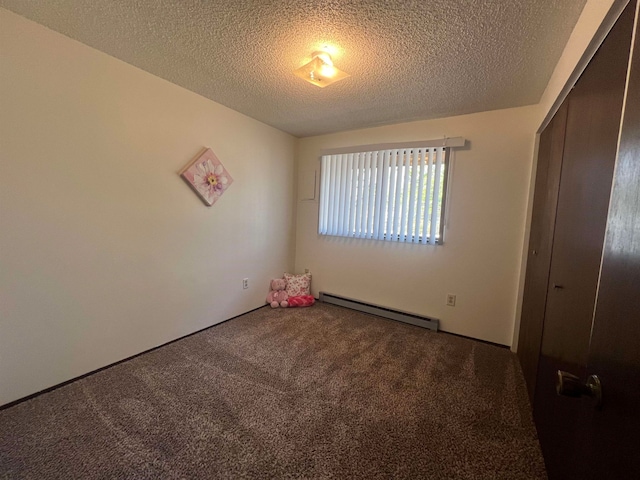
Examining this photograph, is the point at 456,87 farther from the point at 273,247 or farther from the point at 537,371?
the point at 273,247

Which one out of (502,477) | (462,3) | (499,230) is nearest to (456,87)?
(462,3)

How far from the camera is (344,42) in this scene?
160 centimetres

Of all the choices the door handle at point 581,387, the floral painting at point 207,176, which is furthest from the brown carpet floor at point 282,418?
the floral painting at point 207,176

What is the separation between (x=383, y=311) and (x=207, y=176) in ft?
7.97

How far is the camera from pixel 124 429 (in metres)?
1.46

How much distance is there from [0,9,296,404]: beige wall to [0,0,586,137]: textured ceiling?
223mm

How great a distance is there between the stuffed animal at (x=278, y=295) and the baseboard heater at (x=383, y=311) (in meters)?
0.52

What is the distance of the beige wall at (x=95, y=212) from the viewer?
1.55 m

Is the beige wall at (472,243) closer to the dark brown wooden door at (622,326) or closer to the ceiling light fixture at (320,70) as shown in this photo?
the ceiling light fixture at (320,70)

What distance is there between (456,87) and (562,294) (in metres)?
1.70

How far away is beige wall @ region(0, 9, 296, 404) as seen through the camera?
5.10 ft

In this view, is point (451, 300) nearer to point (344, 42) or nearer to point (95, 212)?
point (344, 42)

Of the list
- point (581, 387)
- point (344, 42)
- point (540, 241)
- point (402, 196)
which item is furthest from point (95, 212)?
point (540, 241)

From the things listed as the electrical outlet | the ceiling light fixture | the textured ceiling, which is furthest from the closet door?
the ceiling light fixture
